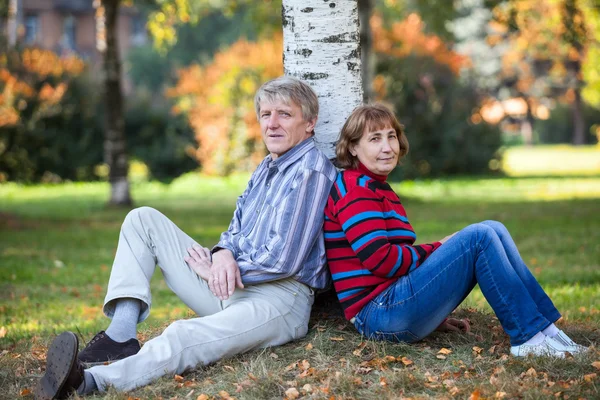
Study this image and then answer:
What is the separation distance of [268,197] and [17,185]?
17366mm

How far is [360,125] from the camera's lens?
4.24m

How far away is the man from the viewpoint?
399 centimetres

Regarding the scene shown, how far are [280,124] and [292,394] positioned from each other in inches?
57.1

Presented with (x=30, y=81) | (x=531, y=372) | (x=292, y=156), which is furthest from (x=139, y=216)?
(x=30, y=81)

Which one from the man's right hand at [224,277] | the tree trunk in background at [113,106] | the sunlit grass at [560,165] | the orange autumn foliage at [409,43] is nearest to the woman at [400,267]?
the man's right hand at [224,277]

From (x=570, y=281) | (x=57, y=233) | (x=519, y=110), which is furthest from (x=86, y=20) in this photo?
(x=570, y=281)

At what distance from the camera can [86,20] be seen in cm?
4856

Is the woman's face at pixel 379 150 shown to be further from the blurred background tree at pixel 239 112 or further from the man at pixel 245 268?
the blurred background tree at pixel 239 112

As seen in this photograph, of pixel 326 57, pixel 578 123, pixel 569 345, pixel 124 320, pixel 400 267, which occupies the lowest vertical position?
pixel 578 123

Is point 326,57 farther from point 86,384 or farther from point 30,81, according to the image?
point 30,81

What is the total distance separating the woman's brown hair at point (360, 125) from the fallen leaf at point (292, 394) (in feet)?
4.18

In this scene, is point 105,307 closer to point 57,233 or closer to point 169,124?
point 57,233

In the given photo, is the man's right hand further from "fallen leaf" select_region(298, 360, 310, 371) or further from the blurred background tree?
the blurred background tree

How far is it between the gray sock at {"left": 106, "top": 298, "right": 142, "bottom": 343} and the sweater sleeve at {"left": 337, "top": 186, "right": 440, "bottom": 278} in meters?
1.20
